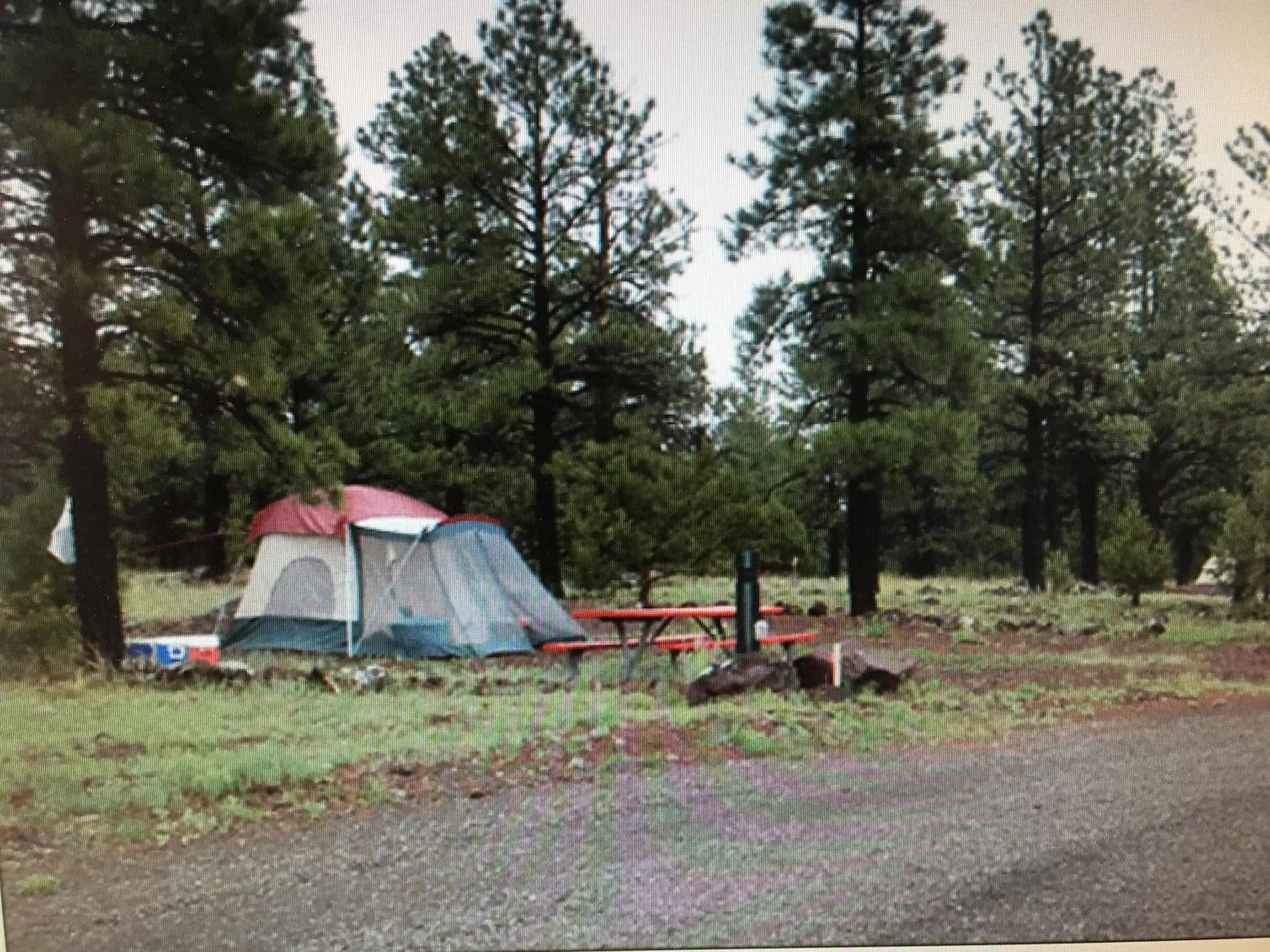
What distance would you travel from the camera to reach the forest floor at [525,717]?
2818 millimetres

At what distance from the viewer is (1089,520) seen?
3.29 metres

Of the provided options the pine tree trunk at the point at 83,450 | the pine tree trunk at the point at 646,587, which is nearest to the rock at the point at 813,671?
the pine tree trunk at the point at 646,587

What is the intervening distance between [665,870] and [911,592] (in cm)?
102

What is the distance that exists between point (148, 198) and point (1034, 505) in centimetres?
257

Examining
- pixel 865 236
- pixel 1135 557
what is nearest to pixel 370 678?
pixel 865 236

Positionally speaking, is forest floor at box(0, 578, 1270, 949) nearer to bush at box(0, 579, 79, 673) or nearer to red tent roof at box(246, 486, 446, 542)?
bush at box(0, 579, 79, 673)

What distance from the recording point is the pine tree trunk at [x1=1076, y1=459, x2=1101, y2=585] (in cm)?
329

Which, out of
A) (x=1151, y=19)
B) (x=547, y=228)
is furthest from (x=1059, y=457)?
(x=547, y=228)

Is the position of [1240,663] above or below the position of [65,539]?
below

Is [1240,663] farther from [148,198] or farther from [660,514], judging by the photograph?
[148,198]

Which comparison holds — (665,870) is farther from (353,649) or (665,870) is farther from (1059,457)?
(1059,457)

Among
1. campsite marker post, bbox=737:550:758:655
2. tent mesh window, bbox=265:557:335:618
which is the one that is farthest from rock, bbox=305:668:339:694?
campsite marker post, bbox=737:550:758:655

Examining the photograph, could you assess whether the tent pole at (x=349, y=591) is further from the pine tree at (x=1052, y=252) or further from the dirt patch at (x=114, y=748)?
the pine tree at (x=1052, y=252)

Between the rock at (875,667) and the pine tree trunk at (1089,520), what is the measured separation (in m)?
0.59
